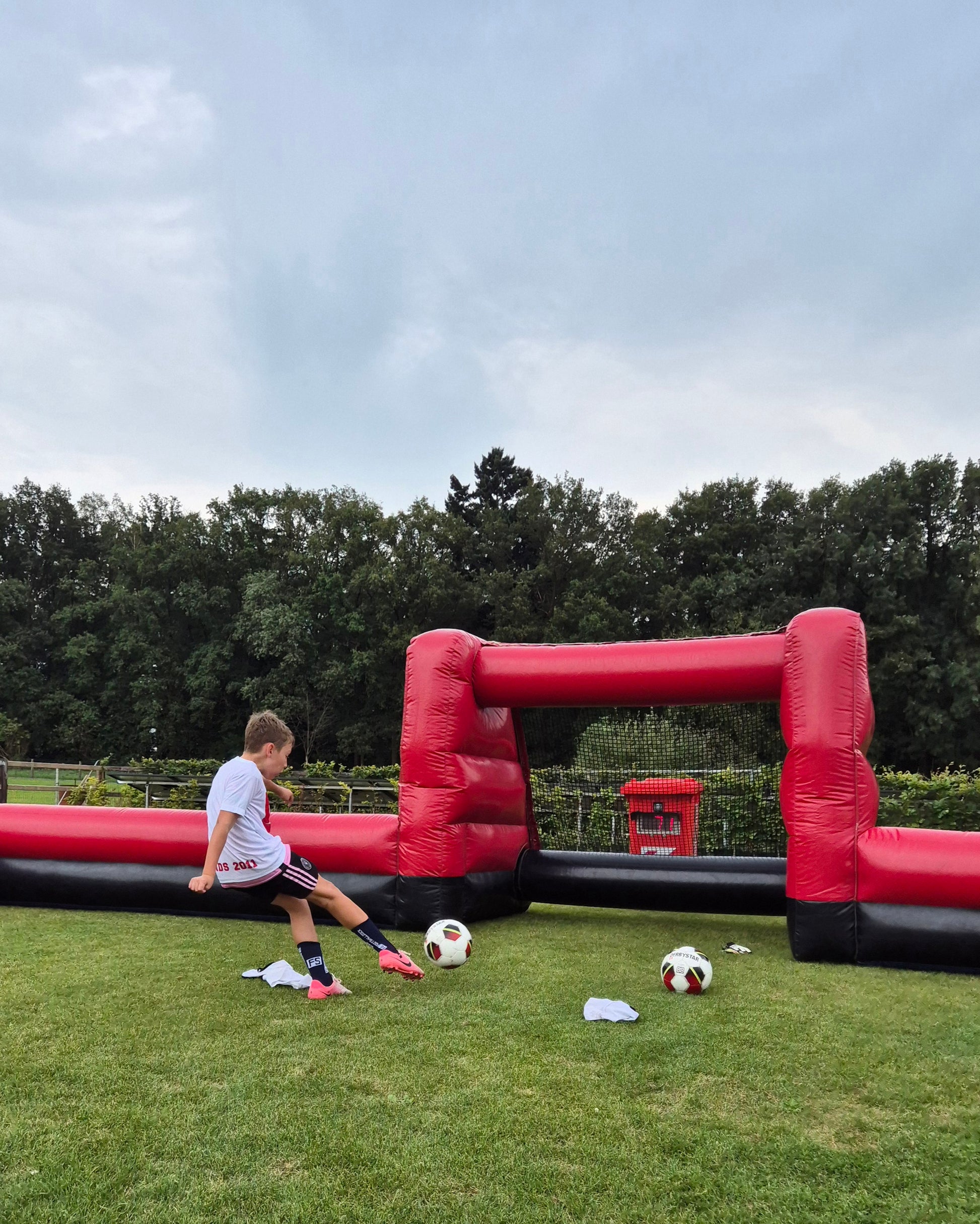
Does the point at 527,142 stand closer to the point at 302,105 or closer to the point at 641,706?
the point at 302,105

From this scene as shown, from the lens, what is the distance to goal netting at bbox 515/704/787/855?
7.58m

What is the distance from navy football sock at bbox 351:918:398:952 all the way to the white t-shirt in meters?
0.54

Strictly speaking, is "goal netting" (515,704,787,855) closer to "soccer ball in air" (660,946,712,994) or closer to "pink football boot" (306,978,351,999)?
"soccer ball in air" (660,946,712,994)

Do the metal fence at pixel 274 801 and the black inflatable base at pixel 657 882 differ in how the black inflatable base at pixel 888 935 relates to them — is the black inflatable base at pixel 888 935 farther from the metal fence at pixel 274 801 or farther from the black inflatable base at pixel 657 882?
the metal fence at pixel 274 801

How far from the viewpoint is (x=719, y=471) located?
116 ft

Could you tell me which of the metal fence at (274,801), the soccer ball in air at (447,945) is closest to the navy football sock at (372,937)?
the soccer ball in air at (447,945)

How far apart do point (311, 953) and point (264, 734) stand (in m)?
1.14

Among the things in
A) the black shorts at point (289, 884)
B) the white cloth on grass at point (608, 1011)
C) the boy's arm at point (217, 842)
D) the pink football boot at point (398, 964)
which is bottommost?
the white cloth on grass at point (608, 1011)

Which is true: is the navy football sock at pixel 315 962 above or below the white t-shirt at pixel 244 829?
below

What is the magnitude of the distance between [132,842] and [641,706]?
4249 mm

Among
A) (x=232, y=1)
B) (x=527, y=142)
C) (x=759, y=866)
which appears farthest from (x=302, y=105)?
(x=759, y=866)

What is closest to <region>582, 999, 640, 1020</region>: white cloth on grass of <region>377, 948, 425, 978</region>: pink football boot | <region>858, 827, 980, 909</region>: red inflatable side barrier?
<region>377, 948, 425, 978</region>: pink football boot

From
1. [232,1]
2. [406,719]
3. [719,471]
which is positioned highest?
[719,471]

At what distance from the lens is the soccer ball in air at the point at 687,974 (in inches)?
171
